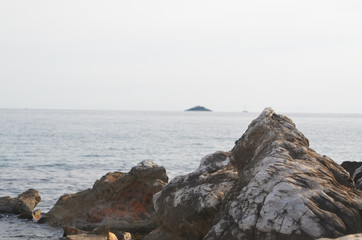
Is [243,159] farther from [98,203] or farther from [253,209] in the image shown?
[98,203]

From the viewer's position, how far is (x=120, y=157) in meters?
38.8

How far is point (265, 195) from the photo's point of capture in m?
6.72

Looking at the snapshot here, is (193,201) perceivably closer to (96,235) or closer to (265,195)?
(265,195)

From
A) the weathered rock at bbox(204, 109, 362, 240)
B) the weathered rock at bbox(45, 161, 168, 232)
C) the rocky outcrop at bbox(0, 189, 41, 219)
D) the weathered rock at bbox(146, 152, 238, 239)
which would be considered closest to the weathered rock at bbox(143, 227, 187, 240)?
the weathered rock at bbox(146, 152, 238, 239)

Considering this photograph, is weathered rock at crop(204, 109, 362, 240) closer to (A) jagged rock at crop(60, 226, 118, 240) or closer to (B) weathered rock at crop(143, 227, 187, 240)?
(B) weathered rock at crop(143, 227, 187, 240)

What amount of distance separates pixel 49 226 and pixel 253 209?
325 inches

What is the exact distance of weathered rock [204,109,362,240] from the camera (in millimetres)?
6215

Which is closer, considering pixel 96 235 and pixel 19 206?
pixel 96 235

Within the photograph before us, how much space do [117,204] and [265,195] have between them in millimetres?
7500

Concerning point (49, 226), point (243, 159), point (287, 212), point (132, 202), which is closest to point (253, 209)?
point (287, 212)

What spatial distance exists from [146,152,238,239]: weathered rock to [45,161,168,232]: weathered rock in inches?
144

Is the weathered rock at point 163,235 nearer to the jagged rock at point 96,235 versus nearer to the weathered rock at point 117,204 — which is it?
the jagged rock at point 96,235

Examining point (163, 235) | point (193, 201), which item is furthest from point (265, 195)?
point (163, 235)

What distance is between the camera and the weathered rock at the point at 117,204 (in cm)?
1274
